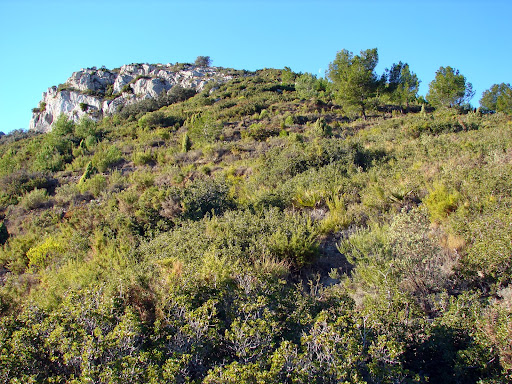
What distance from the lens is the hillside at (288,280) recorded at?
2.56 m

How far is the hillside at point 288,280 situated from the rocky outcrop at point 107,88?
4258cm

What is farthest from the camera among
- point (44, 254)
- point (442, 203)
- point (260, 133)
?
point (260, 133)

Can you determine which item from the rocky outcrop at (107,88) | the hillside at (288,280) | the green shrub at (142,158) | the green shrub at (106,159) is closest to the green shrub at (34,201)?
the hillside at (288,280)

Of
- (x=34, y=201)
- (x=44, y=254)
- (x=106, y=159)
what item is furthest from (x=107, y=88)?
(x=44, y=254)

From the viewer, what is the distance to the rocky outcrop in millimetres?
47031

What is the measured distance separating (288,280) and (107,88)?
58951mm

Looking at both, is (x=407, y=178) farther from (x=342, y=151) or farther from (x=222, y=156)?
(x=222, y=156)

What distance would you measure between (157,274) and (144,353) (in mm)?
1764

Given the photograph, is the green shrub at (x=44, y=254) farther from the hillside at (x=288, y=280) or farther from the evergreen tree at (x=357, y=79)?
the evergreen tree at (x=357, y=79)

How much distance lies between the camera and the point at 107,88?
53.4m

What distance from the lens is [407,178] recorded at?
6738 mm

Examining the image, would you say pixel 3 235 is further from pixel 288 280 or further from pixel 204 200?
pixel 288 280

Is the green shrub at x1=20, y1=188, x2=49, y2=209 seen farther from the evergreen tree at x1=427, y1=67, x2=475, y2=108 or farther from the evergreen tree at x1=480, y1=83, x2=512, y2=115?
the evergreen tree at x1=480, y1=83, x2=512, y2=115

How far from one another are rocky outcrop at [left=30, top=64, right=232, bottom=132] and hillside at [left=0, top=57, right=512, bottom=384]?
140ft
